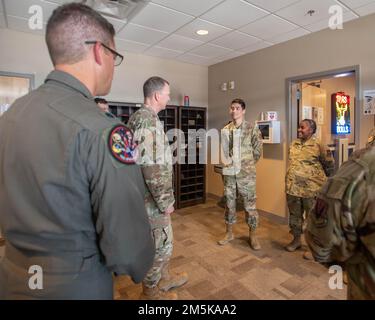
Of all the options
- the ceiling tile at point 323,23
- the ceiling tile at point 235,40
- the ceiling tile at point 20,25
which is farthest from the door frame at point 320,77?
the ceiling tile at point 20,25

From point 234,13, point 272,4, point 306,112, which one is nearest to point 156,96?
point 234,13

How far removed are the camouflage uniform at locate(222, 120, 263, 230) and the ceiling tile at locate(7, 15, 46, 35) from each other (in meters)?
2.76

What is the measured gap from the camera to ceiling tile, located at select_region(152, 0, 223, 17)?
7.71ft

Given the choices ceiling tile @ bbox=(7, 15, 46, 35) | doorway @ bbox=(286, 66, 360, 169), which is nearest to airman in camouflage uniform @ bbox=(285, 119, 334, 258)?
doorway @ bbox=(286, 66, 360, 169)

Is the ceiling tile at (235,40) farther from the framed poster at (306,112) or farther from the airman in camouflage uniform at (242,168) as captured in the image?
the framed poster at (306,112)

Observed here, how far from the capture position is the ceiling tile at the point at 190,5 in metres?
2.35

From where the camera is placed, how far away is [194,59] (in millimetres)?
4305

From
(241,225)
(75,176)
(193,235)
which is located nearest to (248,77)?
(241,225)

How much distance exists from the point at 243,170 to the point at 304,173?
2.15 feet

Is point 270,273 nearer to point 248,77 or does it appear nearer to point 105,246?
point 105,246

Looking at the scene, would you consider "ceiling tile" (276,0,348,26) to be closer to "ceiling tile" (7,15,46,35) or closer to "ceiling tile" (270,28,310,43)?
"ceiling tile" (270,28,310,43)

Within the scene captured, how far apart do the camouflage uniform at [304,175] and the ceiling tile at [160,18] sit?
6.48 ft

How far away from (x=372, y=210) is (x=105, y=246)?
2.70ft

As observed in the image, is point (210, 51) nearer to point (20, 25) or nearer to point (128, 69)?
point (128, 69)
